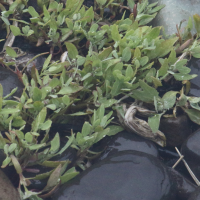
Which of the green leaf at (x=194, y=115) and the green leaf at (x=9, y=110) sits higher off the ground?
the green leaf at (x=194, y=115)

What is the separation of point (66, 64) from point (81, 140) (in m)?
0.60

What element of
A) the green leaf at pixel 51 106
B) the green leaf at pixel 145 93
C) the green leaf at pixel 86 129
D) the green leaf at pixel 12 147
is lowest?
the green leaf at pixel 12 147

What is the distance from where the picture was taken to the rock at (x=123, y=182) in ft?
4.81

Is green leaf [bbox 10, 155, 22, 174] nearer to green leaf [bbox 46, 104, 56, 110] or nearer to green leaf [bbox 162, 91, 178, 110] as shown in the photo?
green leaf [bbox 46, 104, 56, 110]

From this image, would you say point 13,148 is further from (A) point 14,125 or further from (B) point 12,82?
(B) point 12,82

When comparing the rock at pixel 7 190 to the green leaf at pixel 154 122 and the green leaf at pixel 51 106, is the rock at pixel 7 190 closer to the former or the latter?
the green leaf at pixel 51 106

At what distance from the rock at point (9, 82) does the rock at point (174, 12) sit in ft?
4.58

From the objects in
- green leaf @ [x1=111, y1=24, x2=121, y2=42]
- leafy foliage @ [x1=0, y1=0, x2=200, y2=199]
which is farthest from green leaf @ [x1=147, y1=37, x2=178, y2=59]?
green leaf @ [x1=111, y1=24, x2=121, y2=42]

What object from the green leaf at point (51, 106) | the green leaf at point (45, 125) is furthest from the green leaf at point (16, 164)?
the green leaf at point (51, 106)

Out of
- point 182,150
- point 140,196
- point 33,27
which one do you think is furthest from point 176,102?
point 33,27

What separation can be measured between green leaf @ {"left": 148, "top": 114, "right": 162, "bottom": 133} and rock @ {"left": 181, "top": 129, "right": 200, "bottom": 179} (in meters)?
0.23

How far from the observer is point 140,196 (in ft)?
4.79

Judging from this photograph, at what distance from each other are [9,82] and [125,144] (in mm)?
900

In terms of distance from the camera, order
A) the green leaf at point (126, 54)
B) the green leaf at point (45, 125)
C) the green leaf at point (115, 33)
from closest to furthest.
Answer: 1. the green leaf at point (45, 125)
2. the green leaf at point (126, 54)
3. the green leaf at point (115, 33)
